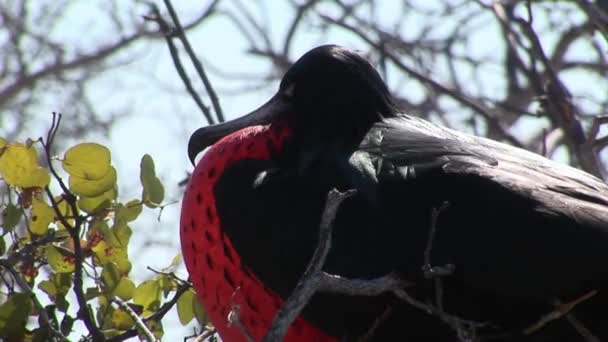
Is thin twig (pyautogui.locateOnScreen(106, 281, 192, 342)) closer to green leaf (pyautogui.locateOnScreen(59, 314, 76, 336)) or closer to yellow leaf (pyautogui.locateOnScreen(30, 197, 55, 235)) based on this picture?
green leaf (pyautogui.locateOnScreen(59, 314, 76, 336))

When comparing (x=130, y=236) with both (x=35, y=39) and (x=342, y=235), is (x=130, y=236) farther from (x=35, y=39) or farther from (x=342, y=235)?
(x=35, y=39)

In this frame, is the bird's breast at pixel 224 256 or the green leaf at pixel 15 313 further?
the bird's breast at pixel 224 256

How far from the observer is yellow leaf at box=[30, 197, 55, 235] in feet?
8.11

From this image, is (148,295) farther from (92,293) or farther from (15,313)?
(15,313)

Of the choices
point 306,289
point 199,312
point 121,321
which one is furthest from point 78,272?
point 306,289

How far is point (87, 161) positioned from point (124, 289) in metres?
0.26

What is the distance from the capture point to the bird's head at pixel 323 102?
9.17ft

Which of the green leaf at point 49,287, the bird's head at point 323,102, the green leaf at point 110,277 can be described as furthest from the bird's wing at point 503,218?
the green leaf at point 49,287

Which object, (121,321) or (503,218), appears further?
(121,321)

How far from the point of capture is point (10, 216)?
2422 millimetres

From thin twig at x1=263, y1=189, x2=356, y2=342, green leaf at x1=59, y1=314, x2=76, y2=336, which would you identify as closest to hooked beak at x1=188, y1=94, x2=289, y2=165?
green leaf at x1=59, y1=314, x2=76, y2=336

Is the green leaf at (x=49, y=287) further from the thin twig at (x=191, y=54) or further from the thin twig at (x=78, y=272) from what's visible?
the thin twig at (x=191, y=54)

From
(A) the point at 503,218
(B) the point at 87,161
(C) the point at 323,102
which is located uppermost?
(B) the point at 87,161

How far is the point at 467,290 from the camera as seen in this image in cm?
235
